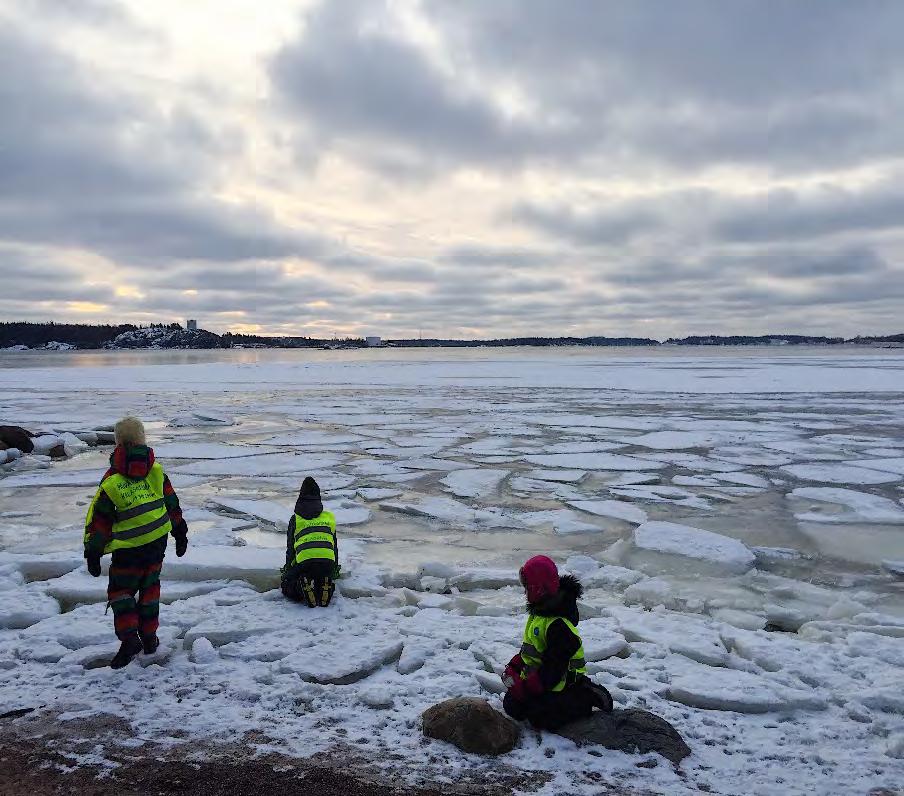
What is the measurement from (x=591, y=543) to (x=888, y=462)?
554 cm

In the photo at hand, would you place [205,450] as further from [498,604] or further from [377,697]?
[377,697]

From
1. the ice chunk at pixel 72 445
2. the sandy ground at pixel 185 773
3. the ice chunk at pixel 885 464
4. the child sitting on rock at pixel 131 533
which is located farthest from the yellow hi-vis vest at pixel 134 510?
the ice chunk at pixel 885 464

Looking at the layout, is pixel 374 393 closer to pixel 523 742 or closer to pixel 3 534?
pixel 3 534

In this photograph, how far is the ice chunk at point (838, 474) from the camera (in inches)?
312

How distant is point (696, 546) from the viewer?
5398 mm

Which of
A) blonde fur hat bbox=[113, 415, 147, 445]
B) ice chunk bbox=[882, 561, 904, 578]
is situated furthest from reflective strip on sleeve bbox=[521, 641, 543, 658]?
ice chunk bbox=[882, 561, 904, 578]

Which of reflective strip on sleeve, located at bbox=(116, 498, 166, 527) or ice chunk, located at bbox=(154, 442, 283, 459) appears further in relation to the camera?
ice chunk, located at bbox=(154, 442, 283, 459)

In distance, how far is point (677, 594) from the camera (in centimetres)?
450

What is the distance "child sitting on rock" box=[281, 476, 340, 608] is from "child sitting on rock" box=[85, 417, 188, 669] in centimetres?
90

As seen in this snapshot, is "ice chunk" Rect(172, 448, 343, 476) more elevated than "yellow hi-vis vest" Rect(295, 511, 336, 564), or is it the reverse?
"yellow hi-vis vest" Rect(295, 511, 336, 564)

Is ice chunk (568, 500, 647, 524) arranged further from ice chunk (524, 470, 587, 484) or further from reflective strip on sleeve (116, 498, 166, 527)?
reflective strip on sleeve (116, 498, 166, 527)

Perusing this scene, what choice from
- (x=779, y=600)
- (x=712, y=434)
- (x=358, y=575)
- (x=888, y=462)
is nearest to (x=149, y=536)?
(x=358, y=575)

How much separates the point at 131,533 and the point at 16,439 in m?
8.23

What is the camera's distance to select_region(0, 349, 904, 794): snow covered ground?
2820mm
